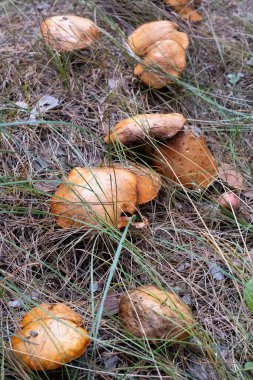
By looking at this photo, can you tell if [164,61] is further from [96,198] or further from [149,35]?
[96,198]

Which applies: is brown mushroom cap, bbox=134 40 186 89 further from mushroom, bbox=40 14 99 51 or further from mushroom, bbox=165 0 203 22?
mushroom, bbox=165 0 203 22

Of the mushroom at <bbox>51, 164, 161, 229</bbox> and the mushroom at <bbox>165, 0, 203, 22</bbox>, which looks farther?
the mushroom at <bbox>165, 0, 203, 22</bbox>

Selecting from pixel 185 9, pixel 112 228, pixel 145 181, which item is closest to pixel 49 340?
pixel 112 228

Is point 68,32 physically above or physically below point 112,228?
above

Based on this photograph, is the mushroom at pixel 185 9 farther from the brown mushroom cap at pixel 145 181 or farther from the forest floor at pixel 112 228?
the brown mushroom cap at pixel 145 181

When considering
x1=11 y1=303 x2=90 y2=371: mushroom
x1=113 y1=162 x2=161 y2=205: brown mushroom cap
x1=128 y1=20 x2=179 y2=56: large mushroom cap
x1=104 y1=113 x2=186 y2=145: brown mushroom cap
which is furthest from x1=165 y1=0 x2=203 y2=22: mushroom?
x1=11 y1=303 x2=90 y2=371: mushroom

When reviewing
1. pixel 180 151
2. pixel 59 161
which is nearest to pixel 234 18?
pixel 180 151

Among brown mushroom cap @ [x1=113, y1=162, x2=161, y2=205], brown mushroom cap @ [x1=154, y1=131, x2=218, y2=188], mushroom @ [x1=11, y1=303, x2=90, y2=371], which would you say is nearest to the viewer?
mushroom @ [x1=11, y1=303, x2=90, y2=371]
